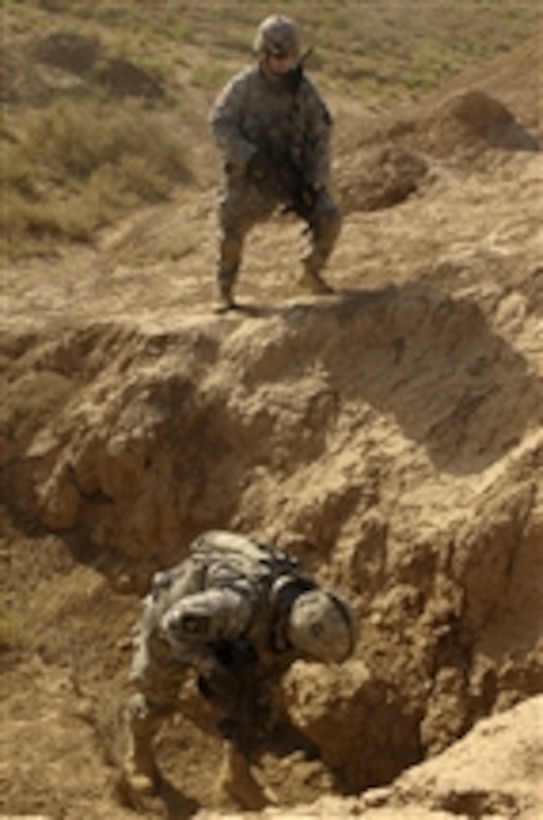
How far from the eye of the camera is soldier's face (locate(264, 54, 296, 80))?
6098mm

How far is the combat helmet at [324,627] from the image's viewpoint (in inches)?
163

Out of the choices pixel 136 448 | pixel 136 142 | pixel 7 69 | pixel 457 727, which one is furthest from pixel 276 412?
pixel 7 69

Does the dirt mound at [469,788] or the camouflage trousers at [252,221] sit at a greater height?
the camouflage trousers at [252,221]

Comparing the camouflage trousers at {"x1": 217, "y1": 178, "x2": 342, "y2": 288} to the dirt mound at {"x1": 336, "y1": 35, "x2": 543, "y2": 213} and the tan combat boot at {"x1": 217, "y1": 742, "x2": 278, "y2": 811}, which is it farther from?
the tan combat boot at {"x1": 217, "y1": 742, "x2": 278, "y2": 811}

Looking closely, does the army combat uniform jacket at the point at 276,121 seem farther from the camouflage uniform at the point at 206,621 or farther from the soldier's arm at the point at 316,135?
the camouflage uniform at the point at 206,621

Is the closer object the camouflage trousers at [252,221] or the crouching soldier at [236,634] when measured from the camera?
the crouching soldier at [236,634]

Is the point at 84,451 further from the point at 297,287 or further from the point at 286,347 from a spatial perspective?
the point at 297,287

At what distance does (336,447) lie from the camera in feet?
19.1

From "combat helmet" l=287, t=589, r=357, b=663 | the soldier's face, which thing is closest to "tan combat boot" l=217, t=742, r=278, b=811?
"combat helmet" l=287, t=589, r=357, b=663

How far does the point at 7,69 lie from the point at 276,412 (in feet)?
A: 36.9

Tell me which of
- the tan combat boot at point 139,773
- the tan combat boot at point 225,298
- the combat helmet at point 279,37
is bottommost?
the tan combat boot at point 139,773

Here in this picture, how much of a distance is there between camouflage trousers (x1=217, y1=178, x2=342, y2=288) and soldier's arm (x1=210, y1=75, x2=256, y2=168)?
0.67 feet

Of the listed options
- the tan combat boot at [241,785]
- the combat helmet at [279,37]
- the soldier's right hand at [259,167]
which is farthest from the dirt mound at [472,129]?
the tan combat boot at [241,785]

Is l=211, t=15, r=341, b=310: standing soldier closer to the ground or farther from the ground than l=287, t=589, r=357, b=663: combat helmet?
farther from the ground
